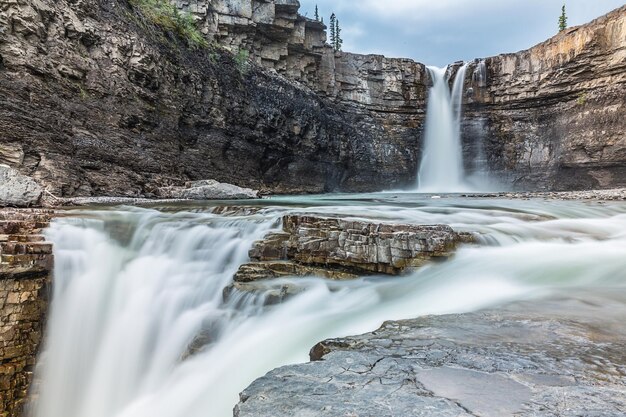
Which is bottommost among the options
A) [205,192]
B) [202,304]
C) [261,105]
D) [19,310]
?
[202,304]

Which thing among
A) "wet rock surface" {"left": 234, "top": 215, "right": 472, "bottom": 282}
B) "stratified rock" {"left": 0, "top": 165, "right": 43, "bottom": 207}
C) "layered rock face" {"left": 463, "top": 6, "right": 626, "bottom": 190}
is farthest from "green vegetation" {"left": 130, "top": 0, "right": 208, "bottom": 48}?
"layered rock face" {"left": 463, "top": 6, "right": 626, "bottom": 190}

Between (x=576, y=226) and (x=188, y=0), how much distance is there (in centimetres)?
1858

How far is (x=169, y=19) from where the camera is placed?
592 inches

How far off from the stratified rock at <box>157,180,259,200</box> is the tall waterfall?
13.9 metres

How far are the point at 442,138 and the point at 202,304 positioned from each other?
2209cm

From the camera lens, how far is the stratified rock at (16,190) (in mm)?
6715

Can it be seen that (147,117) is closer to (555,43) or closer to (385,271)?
(385,271)

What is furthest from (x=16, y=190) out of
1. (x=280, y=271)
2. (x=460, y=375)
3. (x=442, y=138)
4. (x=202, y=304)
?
(x=442, y=138)

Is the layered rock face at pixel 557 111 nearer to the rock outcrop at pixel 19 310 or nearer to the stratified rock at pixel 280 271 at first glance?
the stratified rock at pixel 280 271

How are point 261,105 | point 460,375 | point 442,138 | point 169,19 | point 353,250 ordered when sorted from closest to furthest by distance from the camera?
point 460,375, point 353,250, point 169,19, point 261,105, point 442,138

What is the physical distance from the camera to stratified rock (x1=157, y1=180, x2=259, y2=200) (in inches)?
497

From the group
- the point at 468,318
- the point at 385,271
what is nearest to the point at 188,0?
the point at 385,271

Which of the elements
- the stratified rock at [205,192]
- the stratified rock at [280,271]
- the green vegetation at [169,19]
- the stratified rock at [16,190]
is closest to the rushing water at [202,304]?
the stratified rock at [280,271]

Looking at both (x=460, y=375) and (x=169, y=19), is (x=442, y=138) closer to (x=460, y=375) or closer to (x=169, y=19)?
(x=169, y=19)
